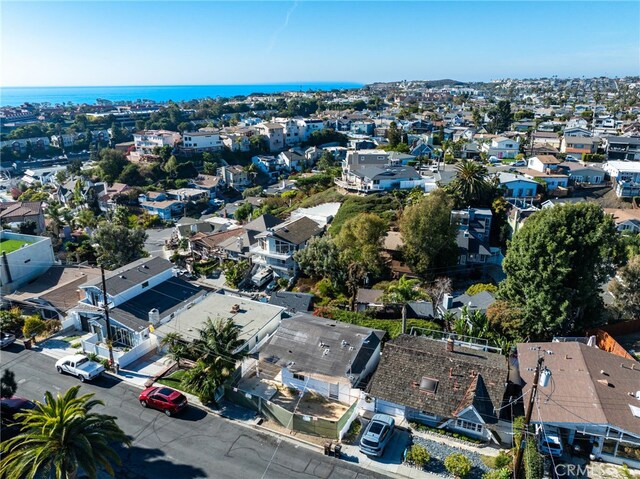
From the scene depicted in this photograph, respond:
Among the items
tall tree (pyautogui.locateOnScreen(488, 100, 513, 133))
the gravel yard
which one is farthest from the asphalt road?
tall tree (pyautogui.locateOnScreen(488, 100, 513, 133))

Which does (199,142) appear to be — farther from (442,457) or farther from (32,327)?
(442,457)

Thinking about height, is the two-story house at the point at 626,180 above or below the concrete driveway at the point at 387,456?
above

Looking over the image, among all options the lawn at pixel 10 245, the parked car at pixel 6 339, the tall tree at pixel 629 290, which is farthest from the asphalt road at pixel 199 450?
the tall tree at pixel 629 290

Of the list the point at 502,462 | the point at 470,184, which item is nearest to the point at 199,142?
the point at 470,184

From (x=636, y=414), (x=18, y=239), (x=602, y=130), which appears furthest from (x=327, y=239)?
(x=602, y=130)

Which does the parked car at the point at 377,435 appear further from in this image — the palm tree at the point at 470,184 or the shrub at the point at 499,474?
the palm tree at the point at 470,184
